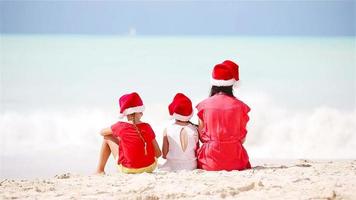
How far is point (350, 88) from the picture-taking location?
46.2 feet

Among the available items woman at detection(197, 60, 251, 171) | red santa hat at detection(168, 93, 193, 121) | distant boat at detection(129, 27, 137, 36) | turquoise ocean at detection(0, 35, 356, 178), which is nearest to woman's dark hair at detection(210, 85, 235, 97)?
woman at detection(197, 60, 251, 171)

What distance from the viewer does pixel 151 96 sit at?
12.4m

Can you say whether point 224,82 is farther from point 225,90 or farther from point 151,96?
point 151,96

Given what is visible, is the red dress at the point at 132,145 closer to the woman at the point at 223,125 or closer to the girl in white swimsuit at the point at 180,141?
the girl in white swimsuit at the point at 180,141

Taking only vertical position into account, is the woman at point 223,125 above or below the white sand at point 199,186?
above

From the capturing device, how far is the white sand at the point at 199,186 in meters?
4.44

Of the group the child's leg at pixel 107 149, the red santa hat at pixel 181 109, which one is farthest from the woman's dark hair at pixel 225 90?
the child's leg at pixel 107 149

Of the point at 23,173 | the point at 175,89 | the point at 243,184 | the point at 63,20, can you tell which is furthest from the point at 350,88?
the point at 63,20

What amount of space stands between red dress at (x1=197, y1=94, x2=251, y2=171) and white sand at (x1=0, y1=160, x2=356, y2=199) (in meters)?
0.17

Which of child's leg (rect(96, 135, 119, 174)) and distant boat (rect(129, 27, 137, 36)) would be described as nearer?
child's leg (rect(96, 135, 119, 174))

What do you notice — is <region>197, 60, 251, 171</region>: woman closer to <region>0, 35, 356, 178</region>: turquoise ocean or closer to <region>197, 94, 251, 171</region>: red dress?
<region>197, 94, 251, 171</region>: red dress

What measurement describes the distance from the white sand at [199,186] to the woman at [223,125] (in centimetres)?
18

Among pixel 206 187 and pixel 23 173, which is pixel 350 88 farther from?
pixel 206 187

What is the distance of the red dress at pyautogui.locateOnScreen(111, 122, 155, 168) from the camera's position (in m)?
5.33
